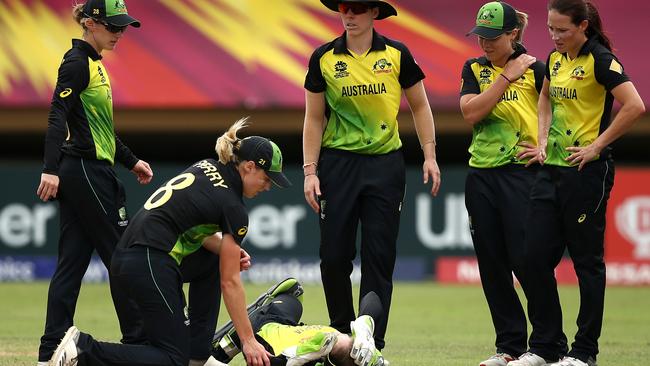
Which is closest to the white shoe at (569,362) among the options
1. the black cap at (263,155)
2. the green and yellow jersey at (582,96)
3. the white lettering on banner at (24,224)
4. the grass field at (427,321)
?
the grass field at (427,321)

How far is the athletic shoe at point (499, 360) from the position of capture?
7.34 metres

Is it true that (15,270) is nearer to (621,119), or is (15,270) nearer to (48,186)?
(48,186)

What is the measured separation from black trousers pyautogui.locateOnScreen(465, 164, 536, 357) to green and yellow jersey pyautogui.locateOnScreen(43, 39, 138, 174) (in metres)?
2.37

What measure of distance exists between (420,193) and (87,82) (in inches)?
377

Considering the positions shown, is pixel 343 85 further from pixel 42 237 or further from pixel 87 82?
pixel 42 237

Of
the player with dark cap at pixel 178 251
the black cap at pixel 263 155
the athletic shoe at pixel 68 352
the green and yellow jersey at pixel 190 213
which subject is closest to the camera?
the athletic shoe at pixel 68 352

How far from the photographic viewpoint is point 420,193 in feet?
53.9

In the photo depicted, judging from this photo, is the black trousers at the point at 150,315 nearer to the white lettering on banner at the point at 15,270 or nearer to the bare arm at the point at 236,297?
the bare arm at the point at 236,297

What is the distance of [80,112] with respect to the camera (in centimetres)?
730

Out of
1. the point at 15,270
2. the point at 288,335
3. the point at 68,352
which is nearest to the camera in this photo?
the point at 68,352

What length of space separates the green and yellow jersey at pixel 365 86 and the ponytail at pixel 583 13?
0.95 m

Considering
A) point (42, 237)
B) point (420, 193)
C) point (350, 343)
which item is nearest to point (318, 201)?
point (350, 343)

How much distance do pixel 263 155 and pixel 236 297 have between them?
772 mm

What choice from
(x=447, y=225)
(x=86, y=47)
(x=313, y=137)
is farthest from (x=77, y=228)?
(x=447, y=225)
